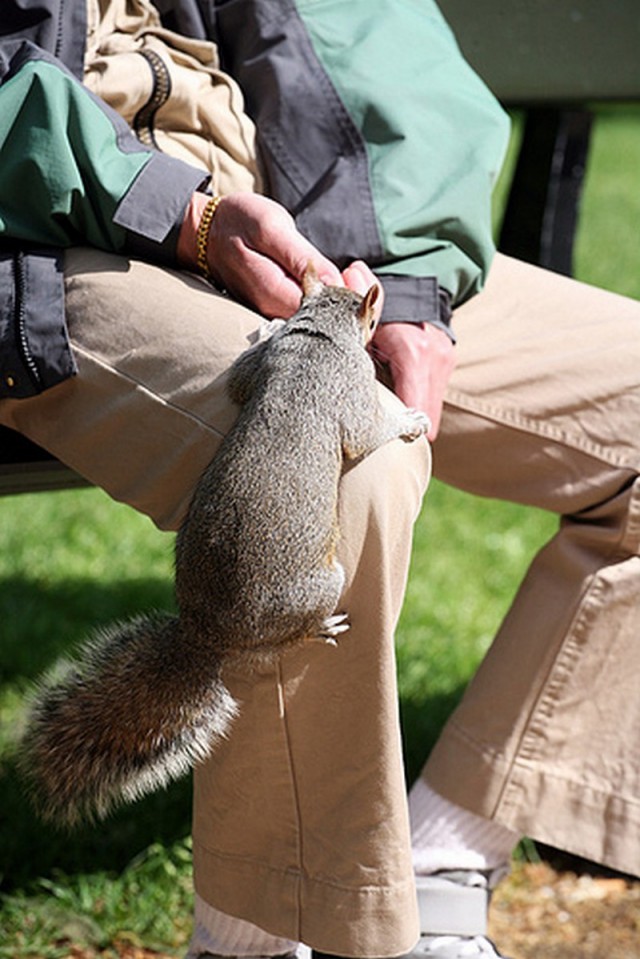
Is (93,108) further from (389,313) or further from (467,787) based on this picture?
(467,787)

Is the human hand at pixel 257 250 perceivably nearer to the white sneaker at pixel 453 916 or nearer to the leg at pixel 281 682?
the leg at pixel 281 682

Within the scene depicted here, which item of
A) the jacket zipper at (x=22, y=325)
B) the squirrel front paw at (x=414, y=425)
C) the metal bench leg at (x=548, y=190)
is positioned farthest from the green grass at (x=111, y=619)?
the metal bench leg at (x=548, y=190)

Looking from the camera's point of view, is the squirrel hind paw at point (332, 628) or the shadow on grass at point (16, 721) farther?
the shadow on grass at point (16, 721)

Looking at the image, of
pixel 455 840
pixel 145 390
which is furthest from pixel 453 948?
pixel 145 390

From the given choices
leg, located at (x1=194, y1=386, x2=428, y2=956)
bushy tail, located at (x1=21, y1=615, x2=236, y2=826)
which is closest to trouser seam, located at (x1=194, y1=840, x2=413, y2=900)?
leg, located at (x1=194, y1=386, x2=428, y2=956)

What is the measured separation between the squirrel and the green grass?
184mm

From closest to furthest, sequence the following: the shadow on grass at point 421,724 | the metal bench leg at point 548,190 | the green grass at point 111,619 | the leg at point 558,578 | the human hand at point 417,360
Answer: the human hand at point 417,360, the leg at point 558,578, the green grass at point 111,619, the shadow on grass at point 421,724, the metal bench leg at point 548,190

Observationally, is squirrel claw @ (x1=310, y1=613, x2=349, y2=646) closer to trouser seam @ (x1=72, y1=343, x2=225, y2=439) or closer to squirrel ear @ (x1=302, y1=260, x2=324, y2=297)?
trouser seam @ (x1=72, y1=343, x2=225, y2=439)

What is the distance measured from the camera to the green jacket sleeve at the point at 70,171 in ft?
5.80

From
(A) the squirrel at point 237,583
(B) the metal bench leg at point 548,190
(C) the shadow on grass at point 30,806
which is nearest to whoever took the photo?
(A) the squirrel at point 237,583

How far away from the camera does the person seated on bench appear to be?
174cm

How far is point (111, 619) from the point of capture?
3.44m

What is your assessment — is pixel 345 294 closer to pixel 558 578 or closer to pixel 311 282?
pixel 311 282

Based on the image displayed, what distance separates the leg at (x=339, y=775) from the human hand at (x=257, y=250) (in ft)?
0.90
